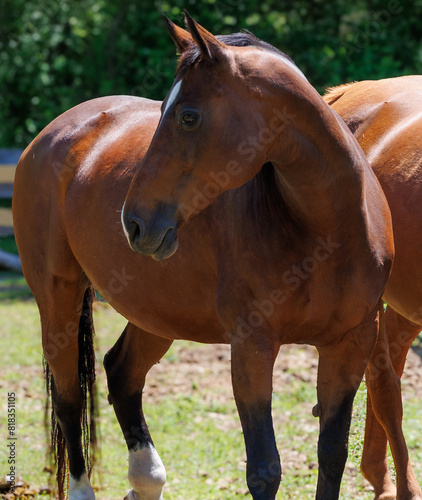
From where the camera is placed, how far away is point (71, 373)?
373cm

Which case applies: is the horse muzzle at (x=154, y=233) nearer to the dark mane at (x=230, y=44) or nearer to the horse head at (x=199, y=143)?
the horse head at (x=199, y=143)

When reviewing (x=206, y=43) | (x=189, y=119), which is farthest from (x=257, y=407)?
(x=206, y=43)

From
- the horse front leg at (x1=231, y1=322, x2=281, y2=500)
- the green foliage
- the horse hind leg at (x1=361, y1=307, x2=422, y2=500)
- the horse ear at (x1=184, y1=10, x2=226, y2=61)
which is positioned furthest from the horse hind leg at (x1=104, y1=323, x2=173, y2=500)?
the green foliage

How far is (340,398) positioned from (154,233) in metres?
1.03

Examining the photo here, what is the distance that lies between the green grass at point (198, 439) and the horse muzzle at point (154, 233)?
2.17 metres

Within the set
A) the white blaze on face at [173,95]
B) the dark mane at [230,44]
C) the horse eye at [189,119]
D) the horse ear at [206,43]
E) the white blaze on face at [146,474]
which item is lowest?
the white blaze on face at [146,474]

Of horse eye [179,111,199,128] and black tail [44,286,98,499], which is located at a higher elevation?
horse eye [179,111,199,128]

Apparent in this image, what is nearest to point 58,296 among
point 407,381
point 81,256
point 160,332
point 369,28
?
point 81,256

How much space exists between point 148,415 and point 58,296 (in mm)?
2031

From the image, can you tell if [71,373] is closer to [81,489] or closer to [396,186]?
[81,489]

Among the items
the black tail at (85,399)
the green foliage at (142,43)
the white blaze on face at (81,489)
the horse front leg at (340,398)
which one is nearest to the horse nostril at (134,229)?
the horse front leg at (340,398)

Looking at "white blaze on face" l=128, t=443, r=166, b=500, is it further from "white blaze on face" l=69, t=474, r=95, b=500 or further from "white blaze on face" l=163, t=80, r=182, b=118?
"white blaze on face" l=163, t=80, r=182, b=118

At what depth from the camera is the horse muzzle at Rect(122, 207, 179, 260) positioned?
225 cm

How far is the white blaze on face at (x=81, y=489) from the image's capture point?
12.0ft
